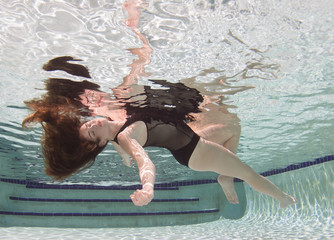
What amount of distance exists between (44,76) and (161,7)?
408 centimetres

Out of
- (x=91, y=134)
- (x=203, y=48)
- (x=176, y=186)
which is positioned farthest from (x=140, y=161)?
(x=176, y=186)

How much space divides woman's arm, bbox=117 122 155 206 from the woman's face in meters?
0.62

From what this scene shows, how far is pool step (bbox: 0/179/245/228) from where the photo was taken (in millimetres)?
18953

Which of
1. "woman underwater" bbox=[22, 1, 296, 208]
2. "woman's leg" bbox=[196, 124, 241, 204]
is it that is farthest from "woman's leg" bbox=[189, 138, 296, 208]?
"woman's leg" bbox=[196, 124, 241, 204]

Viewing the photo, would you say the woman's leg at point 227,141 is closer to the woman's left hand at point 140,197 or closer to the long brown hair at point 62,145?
the long brown hair at point 62,145

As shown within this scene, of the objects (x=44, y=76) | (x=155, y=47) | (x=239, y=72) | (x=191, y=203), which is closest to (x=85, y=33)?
(x=155, y=47)

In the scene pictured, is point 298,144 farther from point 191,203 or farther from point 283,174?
point 191,203

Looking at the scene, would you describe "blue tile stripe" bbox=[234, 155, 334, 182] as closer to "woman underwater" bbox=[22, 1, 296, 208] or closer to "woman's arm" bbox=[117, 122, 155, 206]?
"woman underwater" bbox=[22, 1, 296, 208]

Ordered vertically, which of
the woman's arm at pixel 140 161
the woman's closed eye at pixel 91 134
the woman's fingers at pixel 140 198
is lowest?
the woman's fingers at pixel 140 198

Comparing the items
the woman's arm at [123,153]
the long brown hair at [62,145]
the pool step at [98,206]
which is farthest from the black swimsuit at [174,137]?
the pool step at [98,206]

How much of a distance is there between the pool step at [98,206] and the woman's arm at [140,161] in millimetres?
17794

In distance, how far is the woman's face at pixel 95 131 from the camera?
444 centimetres

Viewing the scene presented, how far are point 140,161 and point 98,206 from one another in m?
18.8

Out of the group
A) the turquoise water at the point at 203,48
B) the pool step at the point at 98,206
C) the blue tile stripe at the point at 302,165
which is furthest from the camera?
the pool step at the point at 98,206
